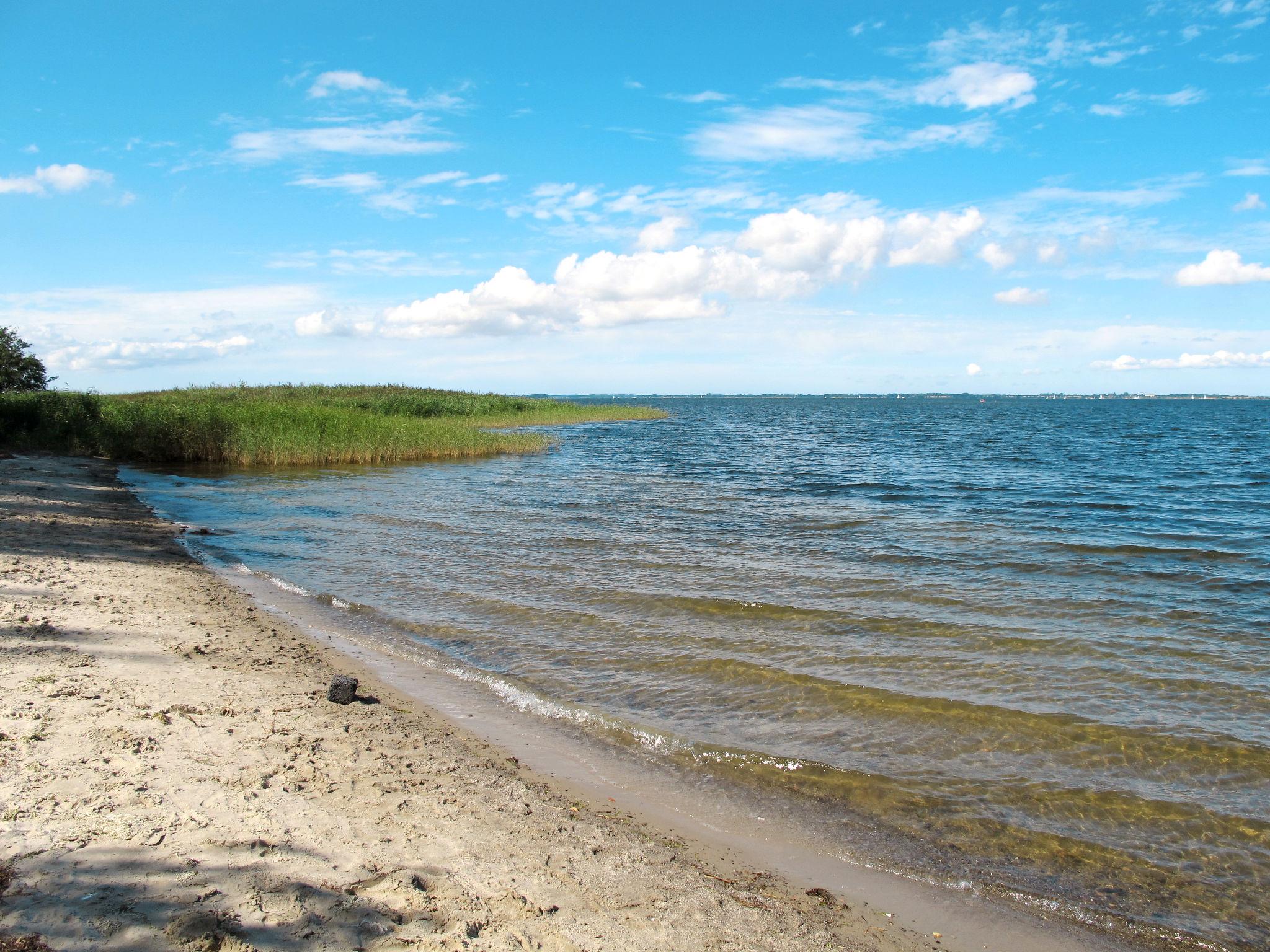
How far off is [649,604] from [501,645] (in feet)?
8.04

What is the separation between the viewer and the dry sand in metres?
3.39

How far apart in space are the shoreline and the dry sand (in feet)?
0.04

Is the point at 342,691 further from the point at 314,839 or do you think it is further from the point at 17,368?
the point at 17,368

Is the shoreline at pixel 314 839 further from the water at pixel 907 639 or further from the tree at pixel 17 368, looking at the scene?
the tree at pixel 17 368

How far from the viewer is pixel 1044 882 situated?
181 inches

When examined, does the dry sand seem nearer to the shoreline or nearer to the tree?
the shoreline

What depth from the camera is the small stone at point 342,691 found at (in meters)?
6.48

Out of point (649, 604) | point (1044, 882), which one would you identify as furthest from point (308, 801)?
point (649, 604)

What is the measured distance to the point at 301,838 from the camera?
410 centimetres

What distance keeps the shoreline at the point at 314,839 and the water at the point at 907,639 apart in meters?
1.15

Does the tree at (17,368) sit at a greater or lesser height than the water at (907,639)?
greater

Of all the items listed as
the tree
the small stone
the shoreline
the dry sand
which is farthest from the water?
the tree

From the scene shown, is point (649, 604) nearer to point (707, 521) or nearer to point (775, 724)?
point (775, 724)

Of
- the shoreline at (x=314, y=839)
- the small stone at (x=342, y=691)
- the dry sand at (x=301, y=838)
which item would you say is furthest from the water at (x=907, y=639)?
the small stone at (x=342, y=691)
